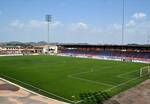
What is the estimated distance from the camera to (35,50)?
127 m

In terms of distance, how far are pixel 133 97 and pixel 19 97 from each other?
1288 centimetres

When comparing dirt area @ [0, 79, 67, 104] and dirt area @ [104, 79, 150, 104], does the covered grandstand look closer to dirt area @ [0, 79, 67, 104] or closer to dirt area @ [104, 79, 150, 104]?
dirt area @ [104, 79, 150, 104]

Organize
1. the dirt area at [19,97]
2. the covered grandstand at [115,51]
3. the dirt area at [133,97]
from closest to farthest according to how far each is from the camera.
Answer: the dirt area at [19,97], the dirt area at [133,97], the covered grandstand at [115,51]

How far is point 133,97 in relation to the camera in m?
26.1

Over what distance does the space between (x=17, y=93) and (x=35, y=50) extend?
101m

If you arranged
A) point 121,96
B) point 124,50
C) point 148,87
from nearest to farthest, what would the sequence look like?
point 121,96 → point 148,87 → point 124,50

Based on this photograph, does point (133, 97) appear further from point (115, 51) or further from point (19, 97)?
point (115, 51)

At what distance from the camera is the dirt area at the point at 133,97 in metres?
24.6

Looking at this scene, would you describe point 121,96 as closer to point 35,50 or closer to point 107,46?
point 107,46

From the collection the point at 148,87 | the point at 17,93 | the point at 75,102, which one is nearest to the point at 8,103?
the point at 17,93

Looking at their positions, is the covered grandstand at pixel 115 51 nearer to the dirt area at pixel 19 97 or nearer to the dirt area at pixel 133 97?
the dirt area at pixel 133 97

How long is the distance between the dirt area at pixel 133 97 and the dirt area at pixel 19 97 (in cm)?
645

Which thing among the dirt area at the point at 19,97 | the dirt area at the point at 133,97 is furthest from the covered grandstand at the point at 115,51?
the dirt area at the point at 19,97

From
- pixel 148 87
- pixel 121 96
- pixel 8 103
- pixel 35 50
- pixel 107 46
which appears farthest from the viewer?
pixel 35 50
